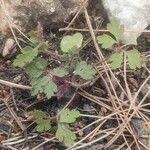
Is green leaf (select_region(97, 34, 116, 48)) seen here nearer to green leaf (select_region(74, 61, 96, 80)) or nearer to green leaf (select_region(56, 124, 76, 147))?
green leaf (select_region(74, 61, 96, 80))

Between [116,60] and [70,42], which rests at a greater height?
[70,42]

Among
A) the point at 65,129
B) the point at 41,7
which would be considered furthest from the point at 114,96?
the point at 41,7

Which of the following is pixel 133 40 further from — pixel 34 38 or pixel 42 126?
pixel 42 126

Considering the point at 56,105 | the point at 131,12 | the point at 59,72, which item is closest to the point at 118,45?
the point at 131,12

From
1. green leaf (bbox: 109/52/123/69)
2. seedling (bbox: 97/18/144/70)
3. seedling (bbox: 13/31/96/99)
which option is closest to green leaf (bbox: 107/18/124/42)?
seedling (bbox: 97/18/144/70)

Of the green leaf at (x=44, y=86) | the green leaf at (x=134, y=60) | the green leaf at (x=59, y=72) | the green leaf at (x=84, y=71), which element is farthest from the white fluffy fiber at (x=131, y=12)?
the green leaf at (x=44, y=86)

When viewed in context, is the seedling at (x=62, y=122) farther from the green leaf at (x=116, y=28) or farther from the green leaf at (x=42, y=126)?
the green leaf at (x=116, y=28)
